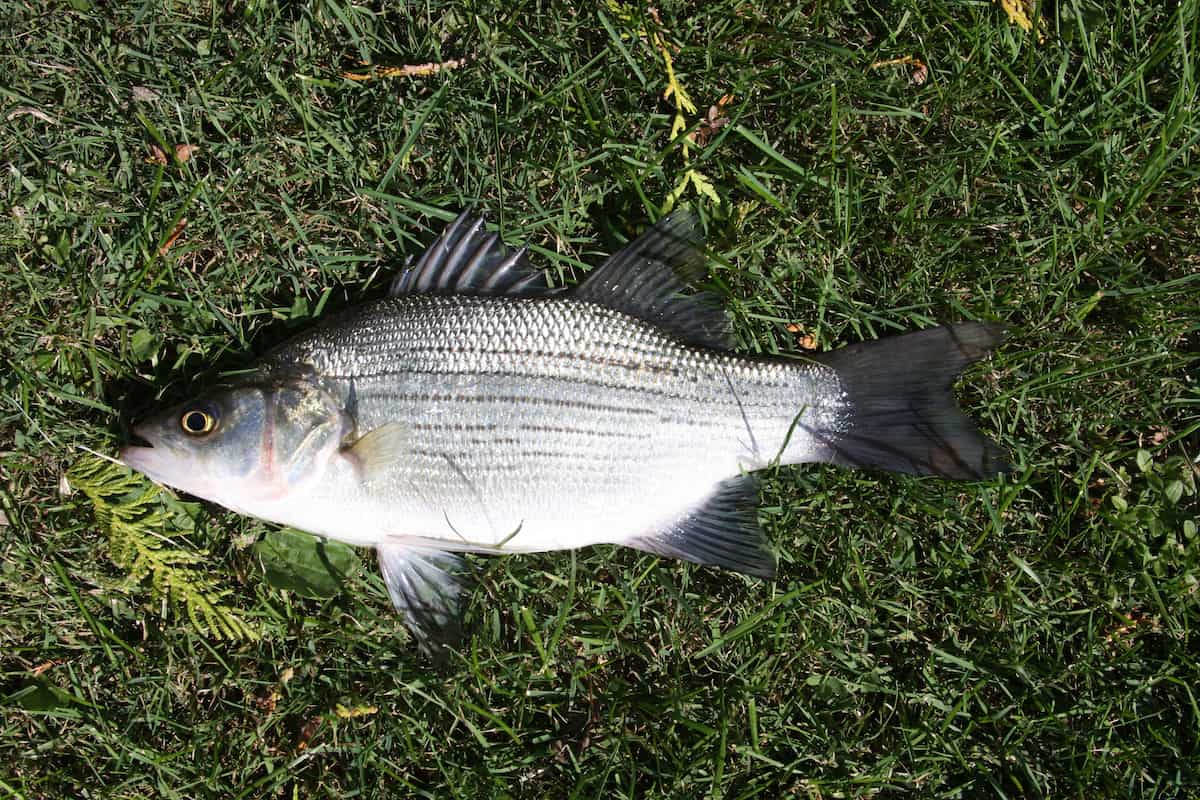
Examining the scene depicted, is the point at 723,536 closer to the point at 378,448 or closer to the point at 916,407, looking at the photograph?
the point at 916,407

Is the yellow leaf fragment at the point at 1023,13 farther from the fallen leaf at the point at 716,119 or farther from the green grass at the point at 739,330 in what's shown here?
the fallen leaf at the point at 716,119

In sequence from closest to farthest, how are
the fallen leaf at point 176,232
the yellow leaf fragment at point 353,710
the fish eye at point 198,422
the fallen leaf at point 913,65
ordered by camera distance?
the fish eye at point 198,422, the yellow leaf fragment at point 353,710, the fallen leaf at point 176,232, the fallen leaf at point 913,65

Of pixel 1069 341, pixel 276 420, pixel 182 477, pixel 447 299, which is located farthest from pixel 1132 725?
pixel 182 477

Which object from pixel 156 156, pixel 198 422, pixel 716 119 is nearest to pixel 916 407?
pixel 716 119

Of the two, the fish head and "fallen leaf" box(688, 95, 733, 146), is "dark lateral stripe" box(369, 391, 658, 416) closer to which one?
the fish head

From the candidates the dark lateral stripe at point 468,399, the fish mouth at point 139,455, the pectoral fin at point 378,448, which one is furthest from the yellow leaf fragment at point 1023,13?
the fish mouth at point 139,455

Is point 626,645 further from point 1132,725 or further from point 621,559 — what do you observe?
point 1132,725
